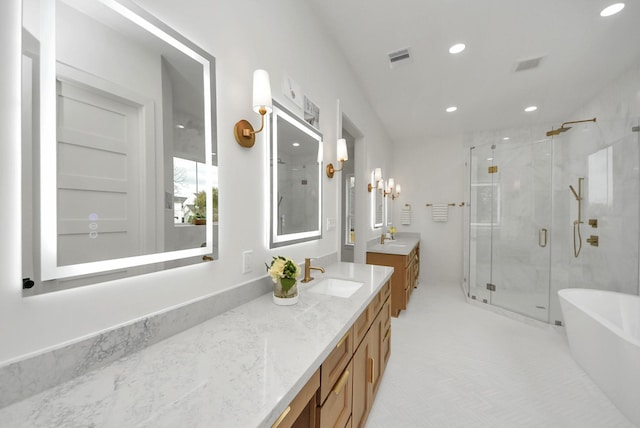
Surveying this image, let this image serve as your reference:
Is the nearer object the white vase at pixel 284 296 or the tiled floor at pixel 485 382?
the white vase at pixel 284 296

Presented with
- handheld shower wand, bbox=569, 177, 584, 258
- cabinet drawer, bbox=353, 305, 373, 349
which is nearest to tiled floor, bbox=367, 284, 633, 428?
cabinet drawer, bbox=353, 305, 373, 349

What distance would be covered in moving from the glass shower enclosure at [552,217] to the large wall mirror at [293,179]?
293 centimetres

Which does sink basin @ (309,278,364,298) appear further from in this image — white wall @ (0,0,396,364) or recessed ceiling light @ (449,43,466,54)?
recessed ceiling light @ (449,43,466,54)

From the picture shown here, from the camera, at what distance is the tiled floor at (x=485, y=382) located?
5.18 feet

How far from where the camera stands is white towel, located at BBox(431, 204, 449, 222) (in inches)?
180

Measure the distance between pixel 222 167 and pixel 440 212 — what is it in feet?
14.3

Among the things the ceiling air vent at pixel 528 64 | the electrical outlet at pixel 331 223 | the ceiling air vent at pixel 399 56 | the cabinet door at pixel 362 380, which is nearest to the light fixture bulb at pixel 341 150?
the electrical outlet at pixel 331 223

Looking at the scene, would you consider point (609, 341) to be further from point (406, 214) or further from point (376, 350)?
point (406, 214)

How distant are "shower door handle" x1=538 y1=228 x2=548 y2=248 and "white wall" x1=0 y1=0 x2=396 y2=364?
9.47 ft

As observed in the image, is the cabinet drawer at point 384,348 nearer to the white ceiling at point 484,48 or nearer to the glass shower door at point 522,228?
the glass shower door at point 522,228

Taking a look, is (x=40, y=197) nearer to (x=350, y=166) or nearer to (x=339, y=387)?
(x=339, y=387)

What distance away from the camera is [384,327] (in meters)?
1.86

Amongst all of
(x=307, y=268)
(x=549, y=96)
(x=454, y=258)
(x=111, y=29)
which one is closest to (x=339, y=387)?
(x=307, y=268)

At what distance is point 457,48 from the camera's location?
2.21 metres
